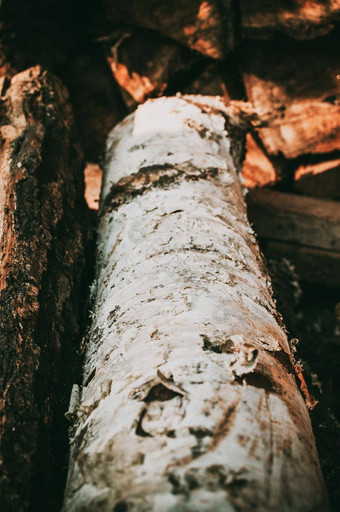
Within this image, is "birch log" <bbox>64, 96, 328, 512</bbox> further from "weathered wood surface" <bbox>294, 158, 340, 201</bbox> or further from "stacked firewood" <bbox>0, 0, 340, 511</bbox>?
"weathered wood surface" <bbox>294, 158, 340, 201</bbox>

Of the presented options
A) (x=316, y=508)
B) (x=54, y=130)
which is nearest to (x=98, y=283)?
(x=54, y=130)

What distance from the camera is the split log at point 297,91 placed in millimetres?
1935

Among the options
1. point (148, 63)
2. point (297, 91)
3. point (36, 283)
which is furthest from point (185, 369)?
point (148, 63)

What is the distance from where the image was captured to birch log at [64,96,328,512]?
2.01 feet

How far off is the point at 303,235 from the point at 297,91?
2.49 ft

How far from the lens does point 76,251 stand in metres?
1.30

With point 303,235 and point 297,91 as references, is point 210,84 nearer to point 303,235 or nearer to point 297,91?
point 297,91

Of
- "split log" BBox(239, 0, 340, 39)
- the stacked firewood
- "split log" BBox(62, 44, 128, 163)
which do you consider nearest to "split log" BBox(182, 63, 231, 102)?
the stacked firewood

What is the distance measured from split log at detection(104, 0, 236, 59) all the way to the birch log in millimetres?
999

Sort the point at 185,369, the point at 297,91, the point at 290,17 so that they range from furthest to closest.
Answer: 1. the point at 297,91
2. the point at 290,17
3. the point at 185,369

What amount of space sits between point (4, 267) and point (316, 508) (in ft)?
2.89

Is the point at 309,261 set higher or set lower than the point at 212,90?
lower

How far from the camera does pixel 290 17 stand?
1854 millimetres

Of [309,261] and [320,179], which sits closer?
[309,261]
